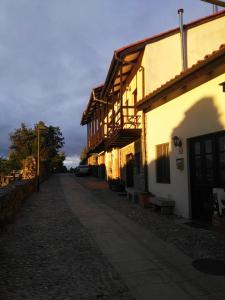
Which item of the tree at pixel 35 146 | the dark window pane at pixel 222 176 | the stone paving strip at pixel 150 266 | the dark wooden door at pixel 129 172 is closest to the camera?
the stone paving strip at pixel 150 266

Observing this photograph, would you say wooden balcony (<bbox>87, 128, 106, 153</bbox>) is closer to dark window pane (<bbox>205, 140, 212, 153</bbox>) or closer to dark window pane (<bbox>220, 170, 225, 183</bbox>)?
dark window pane (<bbox>205, 140, 212, 153</bbox>)

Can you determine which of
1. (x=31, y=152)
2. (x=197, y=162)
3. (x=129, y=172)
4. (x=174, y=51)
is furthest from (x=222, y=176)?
(x=31, y=152)

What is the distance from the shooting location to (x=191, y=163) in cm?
1091

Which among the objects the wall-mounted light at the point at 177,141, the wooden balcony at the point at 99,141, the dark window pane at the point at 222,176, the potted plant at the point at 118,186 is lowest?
the potted plant at the point at 118,186

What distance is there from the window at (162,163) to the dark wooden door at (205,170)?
6.37ft

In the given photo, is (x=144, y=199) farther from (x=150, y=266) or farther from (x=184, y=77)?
(x=150, y=266)

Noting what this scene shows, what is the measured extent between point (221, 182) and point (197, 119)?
1.82m

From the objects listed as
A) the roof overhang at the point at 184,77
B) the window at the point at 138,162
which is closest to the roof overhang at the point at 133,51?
the roof overhang at the point at 184,77

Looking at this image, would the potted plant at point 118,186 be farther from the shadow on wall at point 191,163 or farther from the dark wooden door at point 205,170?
the dark wooden door at point 205,170

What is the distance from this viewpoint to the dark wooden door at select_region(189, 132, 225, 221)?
945 centimetres

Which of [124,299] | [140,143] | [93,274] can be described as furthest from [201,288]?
[140,143]

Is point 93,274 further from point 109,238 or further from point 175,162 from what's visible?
point 175,162

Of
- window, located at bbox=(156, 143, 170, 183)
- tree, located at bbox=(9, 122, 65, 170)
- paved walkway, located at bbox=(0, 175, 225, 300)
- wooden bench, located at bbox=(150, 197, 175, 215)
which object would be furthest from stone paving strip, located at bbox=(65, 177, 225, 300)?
tree, located at bbox=(9, 122, 65, 170)

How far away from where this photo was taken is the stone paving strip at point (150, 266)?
5.06 m
